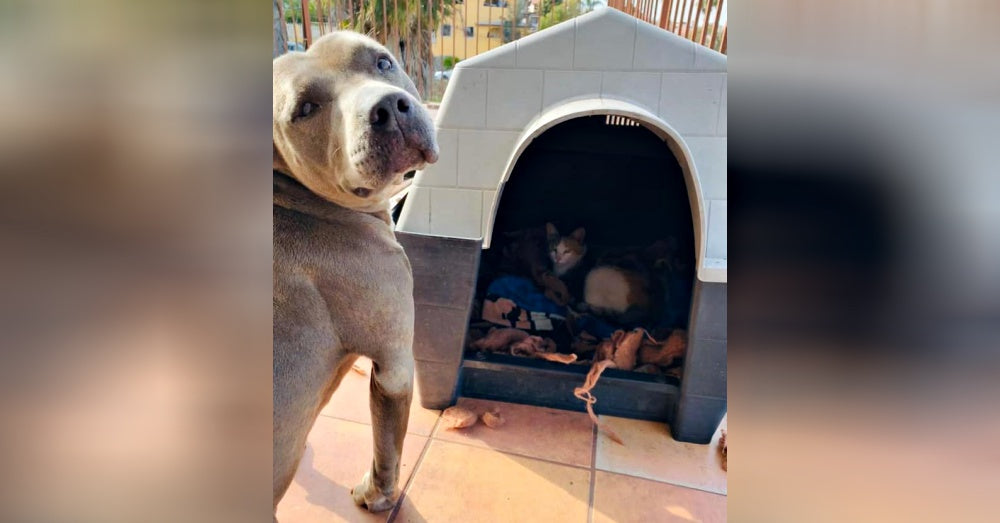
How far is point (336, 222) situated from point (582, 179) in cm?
115

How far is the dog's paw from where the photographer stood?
1.23 metres

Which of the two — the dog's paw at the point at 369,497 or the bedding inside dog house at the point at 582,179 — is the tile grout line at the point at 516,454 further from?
the dog's paw at the point at 369,497

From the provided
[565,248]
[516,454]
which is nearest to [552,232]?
[565,248]

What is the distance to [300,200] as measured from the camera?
89 centimetres

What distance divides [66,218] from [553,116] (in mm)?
1072

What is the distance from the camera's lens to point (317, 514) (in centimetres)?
124

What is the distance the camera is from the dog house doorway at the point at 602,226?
1.68 metres

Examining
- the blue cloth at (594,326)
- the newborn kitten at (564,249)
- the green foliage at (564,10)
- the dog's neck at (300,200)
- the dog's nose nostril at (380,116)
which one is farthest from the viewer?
the newborn kitten at (564,249)

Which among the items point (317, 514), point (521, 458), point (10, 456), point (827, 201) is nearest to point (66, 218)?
point (10, 456)

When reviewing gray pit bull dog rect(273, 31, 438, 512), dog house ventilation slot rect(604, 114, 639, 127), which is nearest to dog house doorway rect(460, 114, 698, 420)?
dog house ventilation slot rect(604, 114, 639, 127)

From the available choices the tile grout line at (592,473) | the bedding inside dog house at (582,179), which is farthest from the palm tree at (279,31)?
the tile grout line at (592,473)

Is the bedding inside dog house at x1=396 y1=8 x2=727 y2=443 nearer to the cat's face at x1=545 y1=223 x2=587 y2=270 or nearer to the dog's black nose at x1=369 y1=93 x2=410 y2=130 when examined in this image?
the cat's face at x1=545 y1=223 x2=587 y2=270

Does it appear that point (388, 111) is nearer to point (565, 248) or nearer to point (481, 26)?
point (481, 26)

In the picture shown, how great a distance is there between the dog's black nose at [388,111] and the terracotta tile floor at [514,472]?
961mm
